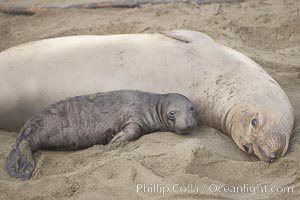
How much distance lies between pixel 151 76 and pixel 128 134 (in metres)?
0.56

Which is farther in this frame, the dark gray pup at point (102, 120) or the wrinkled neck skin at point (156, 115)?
the wrinkled neck skin at point (156, 115)

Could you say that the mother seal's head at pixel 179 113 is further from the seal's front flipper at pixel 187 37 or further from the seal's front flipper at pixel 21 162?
the seal's front flipper at pixel 21 162

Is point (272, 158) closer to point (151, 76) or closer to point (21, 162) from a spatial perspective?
point (151, 76)

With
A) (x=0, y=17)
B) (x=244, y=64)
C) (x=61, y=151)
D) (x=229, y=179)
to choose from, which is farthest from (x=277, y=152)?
(x=0, y=17)

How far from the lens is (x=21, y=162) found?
12.9 feet

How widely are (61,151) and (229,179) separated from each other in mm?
1266

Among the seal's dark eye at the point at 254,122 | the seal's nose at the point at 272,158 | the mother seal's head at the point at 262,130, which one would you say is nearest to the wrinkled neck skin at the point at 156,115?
the mother seal's head at the point at 262,130

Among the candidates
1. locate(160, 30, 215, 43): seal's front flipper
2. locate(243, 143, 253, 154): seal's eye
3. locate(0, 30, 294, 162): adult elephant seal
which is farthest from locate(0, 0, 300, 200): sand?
locate(160, 30, 215, 43): seal's front flipper

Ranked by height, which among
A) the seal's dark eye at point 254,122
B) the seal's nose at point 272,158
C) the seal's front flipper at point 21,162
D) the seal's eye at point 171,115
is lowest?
the seal's front flipper at point 21,162

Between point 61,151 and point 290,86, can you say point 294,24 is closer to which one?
point 290,86

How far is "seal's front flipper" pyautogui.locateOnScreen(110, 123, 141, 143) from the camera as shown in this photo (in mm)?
4203

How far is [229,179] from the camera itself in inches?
145

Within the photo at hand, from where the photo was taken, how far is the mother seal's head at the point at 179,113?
168 inches

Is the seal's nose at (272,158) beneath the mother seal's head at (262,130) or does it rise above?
beneath
